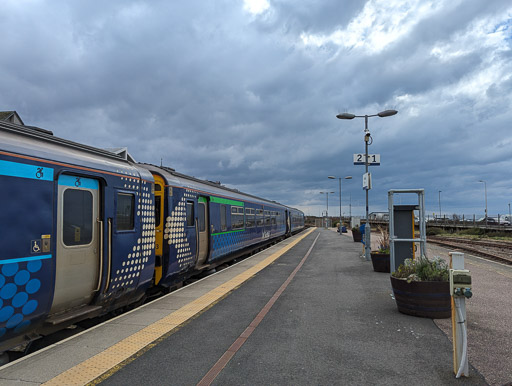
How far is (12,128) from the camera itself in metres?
4.86

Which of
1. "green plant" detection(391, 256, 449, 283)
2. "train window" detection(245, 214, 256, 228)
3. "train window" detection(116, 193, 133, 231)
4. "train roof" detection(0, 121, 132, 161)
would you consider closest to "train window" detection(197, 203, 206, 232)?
"train window" detection(116, 193, 133, 231)

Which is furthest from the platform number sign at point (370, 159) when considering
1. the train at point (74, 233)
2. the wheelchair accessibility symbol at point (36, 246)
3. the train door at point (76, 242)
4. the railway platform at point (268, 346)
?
the wheelchair accessibility symbol at point (36, 246)

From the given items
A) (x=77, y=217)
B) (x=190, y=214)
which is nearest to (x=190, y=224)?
(x=190, y=214)

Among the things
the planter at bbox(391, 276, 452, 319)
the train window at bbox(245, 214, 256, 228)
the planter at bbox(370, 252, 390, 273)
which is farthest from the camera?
the train window at bbox(245, 214, 256, 228)

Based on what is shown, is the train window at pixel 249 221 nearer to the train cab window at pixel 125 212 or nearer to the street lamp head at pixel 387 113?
the street lamp head at pixel 387 113

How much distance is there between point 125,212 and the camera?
267 inches

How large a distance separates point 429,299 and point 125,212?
567 centimetres

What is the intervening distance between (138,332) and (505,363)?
194 inches

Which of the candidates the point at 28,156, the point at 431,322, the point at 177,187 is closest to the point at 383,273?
the point at 431,322

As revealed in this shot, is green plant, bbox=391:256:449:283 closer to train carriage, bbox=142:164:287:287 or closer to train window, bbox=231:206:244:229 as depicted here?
train carriage, bbox=142:164:287:287

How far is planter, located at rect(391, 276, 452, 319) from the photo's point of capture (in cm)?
624

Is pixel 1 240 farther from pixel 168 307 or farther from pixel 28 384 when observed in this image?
pixel 168 307

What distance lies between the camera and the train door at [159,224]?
8.59 metres

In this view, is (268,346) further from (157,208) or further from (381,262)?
(381,262)
